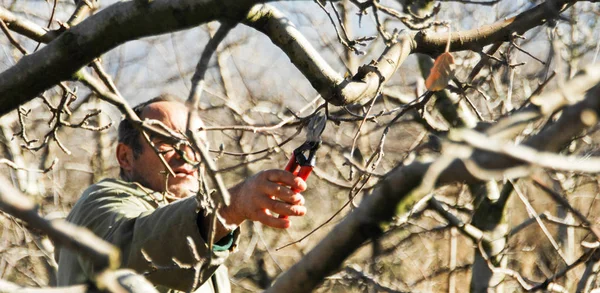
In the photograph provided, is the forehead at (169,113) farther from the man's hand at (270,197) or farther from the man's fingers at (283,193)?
the man's fingers at (283,193)

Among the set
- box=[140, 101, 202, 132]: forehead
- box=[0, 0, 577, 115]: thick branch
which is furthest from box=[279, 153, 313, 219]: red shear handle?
box=[140, 101, 202, 132]: forehead

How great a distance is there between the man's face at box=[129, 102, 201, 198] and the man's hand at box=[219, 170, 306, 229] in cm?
139

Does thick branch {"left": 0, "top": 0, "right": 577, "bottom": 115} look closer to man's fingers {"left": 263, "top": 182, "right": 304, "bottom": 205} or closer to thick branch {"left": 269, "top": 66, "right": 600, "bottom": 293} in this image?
man's fingers {"left": 263, "top": 182, "right": 304, "bottom": 205}

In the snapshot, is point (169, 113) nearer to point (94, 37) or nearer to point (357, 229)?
point (94, 37)

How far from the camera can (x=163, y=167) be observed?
4.19 metres

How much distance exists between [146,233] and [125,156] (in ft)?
4.92

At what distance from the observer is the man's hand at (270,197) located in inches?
98.2

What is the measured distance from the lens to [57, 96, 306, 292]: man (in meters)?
2.55

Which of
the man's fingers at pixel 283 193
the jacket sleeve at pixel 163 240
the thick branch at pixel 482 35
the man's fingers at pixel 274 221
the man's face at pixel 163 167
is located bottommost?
the man's fingers at pixel 274 221

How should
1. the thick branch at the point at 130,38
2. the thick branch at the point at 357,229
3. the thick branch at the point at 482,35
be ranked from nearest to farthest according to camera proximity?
1. the thick branch at the point at 357,229
2. the thick branch at the point at 130,38
3. the thick branch at the point at 482,35

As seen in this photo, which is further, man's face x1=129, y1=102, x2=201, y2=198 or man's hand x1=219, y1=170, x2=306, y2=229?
man's face x1=129, y1=102, x2=201, y2=198

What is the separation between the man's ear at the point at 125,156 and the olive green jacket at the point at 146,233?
73cm

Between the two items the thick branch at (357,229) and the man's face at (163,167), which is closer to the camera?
the thick branch at (357,229)

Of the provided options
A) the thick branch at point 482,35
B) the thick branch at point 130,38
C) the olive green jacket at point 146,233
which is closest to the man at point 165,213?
the olive green jacket at point 146,233
